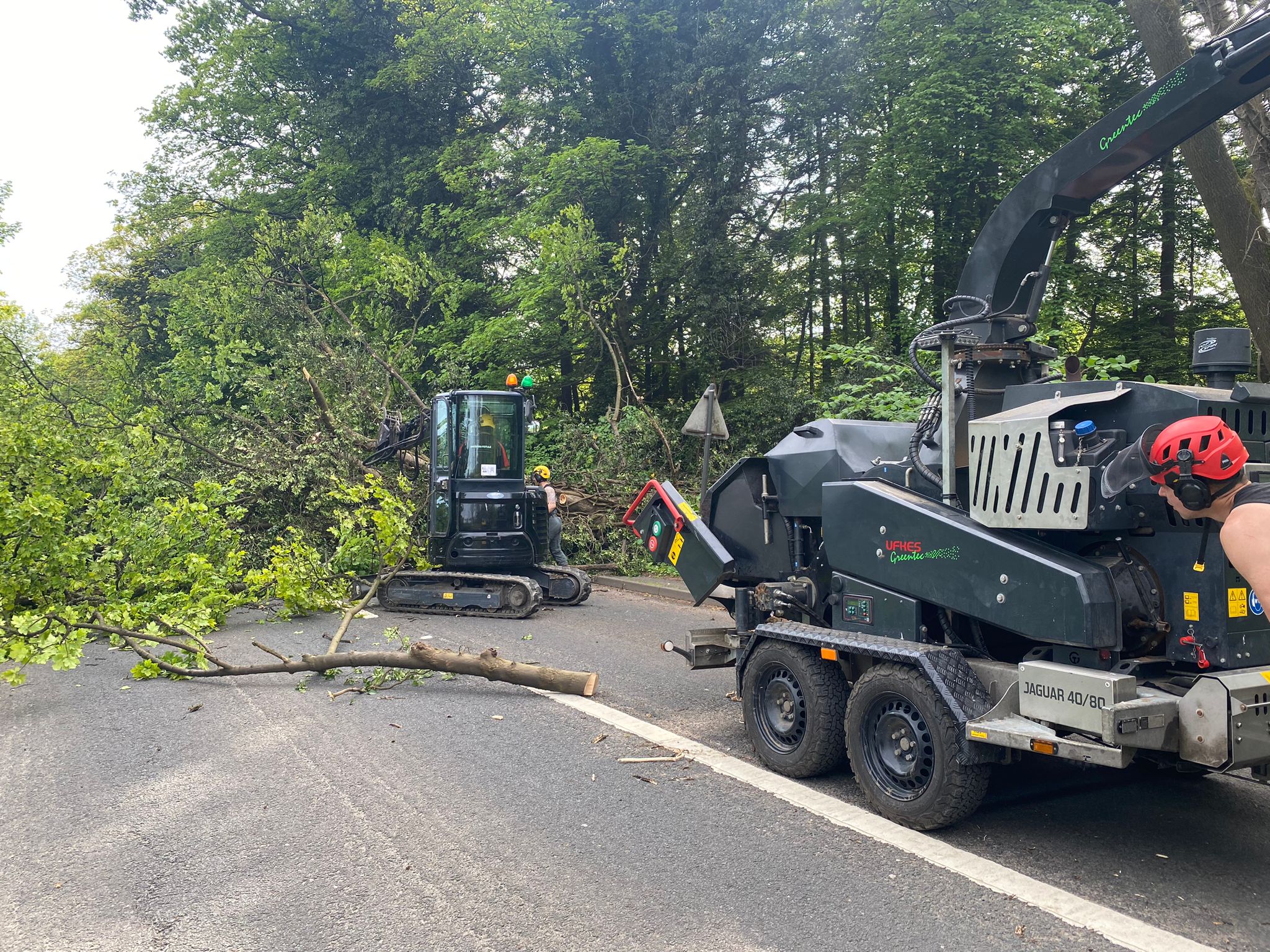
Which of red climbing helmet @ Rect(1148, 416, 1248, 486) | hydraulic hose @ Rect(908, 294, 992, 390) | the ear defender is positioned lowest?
the ear defender

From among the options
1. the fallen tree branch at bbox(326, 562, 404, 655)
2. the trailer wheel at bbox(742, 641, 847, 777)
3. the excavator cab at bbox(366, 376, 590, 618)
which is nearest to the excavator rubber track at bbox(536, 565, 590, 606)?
the excavator cab at bbox(366, 376, 590, 618)

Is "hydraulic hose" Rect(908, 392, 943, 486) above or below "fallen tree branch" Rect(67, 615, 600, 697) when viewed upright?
above

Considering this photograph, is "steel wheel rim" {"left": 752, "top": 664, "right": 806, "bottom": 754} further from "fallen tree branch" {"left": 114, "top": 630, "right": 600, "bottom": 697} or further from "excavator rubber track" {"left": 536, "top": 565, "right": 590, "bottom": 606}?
"excavator rubber track" {"left": 536, "top": 565, "right": 590, "bottom": 606}

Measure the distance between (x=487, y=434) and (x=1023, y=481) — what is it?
9.41 metres

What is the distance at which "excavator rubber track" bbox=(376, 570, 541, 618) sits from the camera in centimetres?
1211

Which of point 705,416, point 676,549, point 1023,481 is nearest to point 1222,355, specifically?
point 1023,481

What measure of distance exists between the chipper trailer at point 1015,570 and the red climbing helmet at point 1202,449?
1.56ft

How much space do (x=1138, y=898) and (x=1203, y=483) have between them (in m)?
1.81

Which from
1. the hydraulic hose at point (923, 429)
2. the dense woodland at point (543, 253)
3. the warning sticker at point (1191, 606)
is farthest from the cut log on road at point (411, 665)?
the warning sticker at point (1191, 606)

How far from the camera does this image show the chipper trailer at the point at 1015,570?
13.1 feet

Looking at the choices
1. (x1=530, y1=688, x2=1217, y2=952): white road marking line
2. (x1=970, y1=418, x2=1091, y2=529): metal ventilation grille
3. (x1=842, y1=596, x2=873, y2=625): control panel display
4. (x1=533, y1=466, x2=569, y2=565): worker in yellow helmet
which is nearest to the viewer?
(x1=530, y1=688, x2=1217, y2=952): white road marking line

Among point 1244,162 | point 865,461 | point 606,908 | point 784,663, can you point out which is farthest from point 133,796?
point 1244,162

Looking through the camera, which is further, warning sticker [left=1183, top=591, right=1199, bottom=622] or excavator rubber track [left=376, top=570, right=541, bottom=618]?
excavator rubber track [left=376, top=570, right=541, bottom=618]

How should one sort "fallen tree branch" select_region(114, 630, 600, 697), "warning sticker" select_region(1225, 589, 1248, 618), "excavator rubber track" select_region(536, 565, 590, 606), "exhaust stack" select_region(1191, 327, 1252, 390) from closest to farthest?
"warning sticker" select_region(1225, 589, 1248, 618)
"exhaust stack" select_region(1191, 327, 1252, 390)
"fallen tree branch" select_region(114, 630, 600, 697)
"excavator rubber track" select_region(536, 565, 590, 606)
